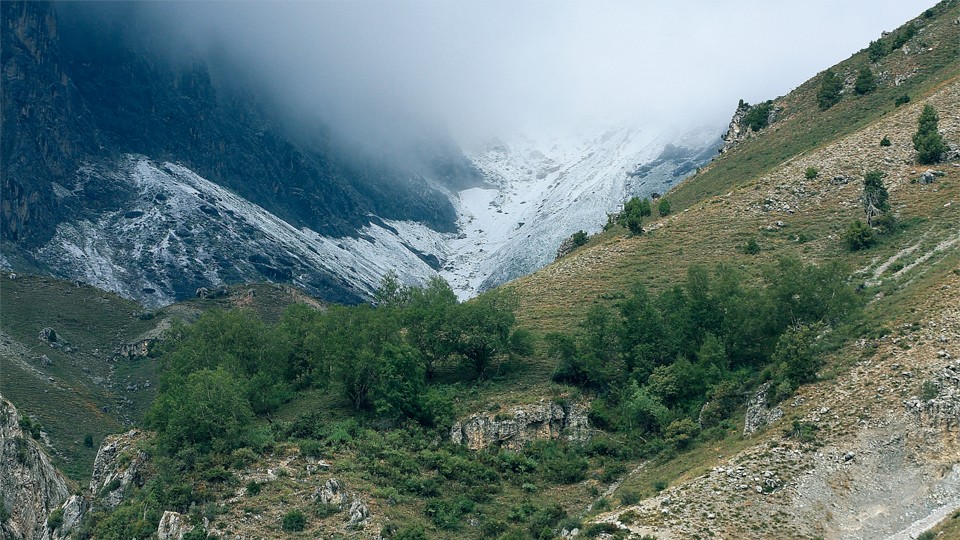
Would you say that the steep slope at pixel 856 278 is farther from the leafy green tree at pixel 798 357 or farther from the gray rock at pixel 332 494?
the gray rock at pixel 332 494

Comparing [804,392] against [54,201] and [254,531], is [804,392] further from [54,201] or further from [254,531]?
[54,201]

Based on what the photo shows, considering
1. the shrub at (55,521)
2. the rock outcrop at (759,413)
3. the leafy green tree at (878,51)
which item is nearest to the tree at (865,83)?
the leafy green tree at (878,51)

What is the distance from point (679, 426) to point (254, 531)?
21.0m

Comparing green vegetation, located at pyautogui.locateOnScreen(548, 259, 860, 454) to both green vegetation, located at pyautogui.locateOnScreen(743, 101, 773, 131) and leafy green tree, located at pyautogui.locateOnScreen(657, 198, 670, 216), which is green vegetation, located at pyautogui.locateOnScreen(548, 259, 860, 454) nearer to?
leafy green tree, located at pyautogui.locateOnScreen(657, 198, 670, 216)

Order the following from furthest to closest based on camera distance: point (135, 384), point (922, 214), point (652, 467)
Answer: point (135, 384) < point (922, 214) < point (652, 467)

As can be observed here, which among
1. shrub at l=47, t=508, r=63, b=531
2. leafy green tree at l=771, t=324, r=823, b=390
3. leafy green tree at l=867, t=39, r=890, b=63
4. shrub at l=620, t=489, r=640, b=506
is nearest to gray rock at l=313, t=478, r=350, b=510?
shrub at l=620, t=489, r=640, b=506

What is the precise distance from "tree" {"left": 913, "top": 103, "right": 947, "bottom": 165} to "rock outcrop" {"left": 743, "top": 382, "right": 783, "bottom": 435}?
119 ft

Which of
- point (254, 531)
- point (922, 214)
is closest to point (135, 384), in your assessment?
point (254, 531)

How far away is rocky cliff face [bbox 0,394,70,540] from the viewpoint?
224ft

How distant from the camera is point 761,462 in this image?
39.7m

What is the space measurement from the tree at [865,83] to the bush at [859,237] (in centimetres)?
3084

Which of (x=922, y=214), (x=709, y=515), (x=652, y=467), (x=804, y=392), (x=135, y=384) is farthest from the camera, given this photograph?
(x=135, y=384)

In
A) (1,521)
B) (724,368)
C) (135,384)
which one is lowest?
(724,368)

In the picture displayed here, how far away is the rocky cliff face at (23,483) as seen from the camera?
6831cm
